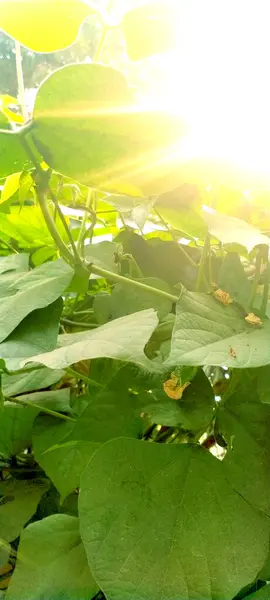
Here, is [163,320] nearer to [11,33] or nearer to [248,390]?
[248,390]

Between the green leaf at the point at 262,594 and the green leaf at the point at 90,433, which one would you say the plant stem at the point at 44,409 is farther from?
the green leaf at the point at 262,594

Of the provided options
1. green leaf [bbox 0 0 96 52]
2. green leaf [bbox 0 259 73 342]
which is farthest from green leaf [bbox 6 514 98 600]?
green leaf [bbox 0 0 96 52]

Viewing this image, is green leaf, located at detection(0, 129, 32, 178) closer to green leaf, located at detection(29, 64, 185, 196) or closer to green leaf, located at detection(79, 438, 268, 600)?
green leaf, located at detection(29, 64, 185, 196)

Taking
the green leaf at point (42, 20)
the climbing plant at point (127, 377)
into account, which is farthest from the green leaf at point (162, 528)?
the green leaf at point (42, 20)

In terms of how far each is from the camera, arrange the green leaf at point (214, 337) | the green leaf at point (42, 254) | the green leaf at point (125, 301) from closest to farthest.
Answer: the green leaf at point (214, 337), the green leaf at point (125, 301), the green leaf at point (42, 254)

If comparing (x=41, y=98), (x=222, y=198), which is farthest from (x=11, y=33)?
(x=222, y=198)

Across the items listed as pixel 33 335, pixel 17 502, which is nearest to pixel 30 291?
pixel 33 335
